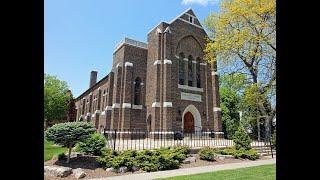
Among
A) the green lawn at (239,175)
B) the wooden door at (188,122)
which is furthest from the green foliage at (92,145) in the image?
the wooden door at (188,122)

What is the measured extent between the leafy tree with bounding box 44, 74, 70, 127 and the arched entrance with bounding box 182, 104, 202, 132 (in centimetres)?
2768

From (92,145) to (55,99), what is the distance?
39391 mm

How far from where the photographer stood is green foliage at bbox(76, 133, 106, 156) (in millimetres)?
12508

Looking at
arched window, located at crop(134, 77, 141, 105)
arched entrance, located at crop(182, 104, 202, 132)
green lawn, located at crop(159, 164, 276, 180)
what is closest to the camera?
green lawn, located at crop(159, 164, 276, 180)

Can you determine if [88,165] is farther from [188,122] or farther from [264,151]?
[188,122]

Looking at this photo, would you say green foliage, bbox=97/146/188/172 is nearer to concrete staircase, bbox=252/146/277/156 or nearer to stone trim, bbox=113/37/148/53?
concrete staircase, bbox=252/146/277/156

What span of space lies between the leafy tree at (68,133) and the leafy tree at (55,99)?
37568mm

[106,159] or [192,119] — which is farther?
[192,119]

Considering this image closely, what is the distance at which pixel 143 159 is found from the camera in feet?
38.7

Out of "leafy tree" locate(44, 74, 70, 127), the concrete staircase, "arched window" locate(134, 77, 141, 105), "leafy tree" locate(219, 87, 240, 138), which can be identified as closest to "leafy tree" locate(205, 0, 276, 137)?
the concrete staircase

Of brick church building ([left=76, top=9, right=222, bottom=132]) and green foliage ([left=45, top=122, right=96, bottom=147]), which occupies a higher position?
brick church building ([left=76, top=9, right=222, bottom=132])

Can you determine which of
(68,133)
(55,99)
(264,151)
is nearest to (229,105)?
(55,99)

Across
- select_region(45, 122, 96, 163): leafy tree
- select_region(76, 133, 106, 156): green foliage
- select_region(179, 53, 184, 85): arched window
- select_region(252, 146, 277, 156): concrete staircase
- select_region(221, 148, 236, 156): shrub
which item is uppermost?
select_region(179, 53, 184, 85): arched window

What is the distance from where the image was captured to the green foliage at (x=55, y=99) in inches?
1875
